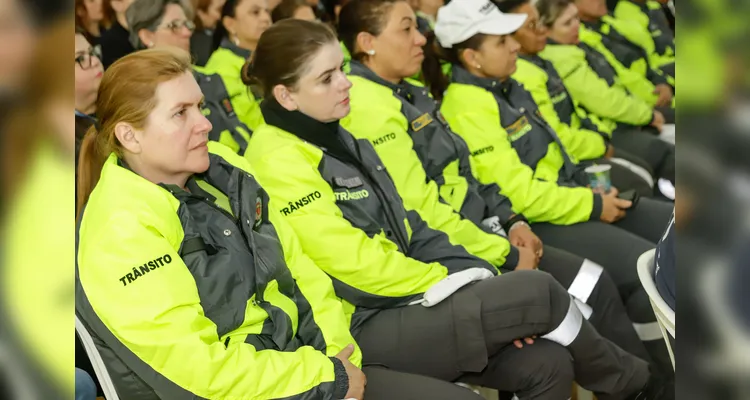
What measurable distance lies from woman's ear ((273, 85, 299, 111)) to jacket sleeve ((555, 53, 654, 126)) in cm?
184

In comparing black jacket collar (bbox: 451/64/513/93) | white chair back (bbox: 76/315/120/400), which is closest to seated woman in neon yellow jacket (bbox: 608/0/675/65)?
black jacket collar (bbox: 451/64/513/93)

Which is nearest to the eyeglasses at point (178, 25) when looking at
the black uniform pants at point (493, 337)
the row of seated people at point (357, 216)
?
the row of seated people at point (357, 216)

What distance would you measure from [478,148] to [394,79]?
351 mm

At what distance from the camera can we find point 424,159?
7.62 feet

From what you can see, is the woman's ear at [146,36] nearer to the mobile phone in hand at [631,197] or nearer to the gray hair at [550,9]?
the mobile phone in hand at [631,197]

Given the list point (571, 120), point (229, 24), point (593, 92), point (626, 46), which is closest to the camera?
point (229, 24)

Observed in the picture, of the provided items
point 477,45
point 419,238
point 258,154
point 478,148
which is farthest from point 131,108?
point 477,45

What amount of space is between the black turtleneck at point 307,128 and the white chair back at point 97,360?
29.1 inches

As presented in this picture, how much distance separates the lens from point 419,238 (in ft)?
6.65

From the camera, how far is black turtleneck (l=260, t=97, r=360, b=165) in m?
1.88

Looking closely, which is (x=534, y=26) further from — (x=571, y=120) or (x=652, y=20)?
(x=652, y=20)

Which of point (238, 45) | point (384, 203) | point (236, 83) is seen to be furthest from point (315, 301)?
point (238, 45)

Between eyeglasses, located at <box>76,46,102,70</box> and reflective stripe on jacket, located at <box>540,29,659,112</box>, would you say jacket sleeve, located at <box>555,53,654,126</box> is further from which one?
eyeglasses, located at <box>76,46,102,70</box>

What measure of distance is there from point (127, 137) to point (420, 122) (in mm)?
1045
